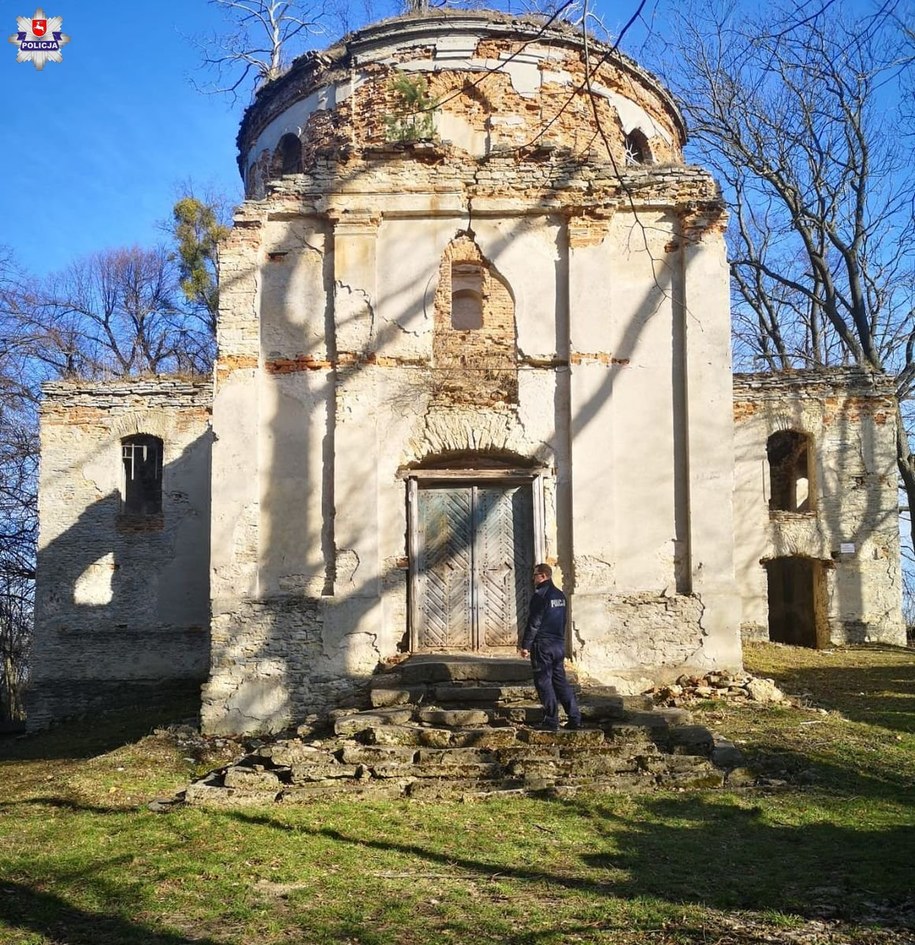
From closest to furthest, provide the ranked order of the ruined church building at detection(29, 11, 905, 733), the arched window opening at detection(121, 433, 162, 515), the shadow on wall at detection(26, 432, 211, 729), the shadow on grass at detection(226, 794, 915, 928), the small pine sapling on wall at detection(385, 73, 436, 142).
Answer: the shadow on grass at detection(226, 794, 915, 928) → the ruined church building at detection(29, 11, 905, 733) → the small pine sapling on wall at detection(385, 73, 436, 142) → the shadow on wall at detection(26, 432, 211, 729) → the arched window opening at detection(121, 433, 162, 515)

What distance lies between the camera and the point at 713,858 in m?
6.26

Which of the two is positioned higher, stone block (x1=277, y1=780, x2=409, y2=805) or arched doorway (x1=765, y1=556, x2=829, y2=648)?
arched doorway (x1=765, y1=556, x2=829, y2=648)

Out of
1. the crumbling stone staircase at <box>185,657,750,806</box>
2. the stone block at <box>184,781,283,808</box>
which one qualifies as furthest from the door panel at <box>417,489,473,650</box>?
the stone block at <box>184,781,283,808</box>

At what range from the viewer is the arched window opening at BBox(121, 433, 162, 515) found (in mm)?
18500

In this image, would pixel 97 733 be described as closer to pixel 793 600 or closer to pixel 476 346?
pixel 476 346

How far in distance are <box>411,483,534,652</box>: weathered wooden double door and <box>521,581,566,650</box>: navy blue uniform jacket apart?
8.51 ft

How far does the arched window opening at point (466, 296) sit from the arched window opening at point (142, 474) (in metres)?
8.22

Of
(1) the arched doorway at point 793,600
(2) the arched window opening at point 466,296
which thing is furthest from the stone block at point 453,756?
(1) the arched doorway at point 793,600

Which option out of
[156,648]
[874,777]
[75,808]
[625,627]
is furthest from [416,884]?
[156,648]

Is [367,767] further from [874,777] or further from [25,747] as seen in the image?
[25,747]

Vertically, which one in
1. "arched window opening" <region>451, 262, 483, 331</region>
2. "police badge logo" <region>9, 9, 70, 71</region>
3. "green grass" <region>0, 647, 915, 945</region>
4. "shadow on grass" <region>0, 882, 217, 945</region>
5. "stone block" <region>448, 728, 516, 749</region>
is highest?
"police badge logo" <region>9, 9, 70, 71</region>

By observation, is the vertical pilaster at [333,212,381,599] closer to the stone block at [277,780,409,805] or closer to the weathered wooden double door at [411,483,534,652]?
the weathered wooden double door at [411,483,534,652]

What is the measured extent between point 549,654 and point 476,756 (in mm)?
1178

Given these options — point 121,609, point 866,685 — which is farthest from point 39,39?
point 866,685
